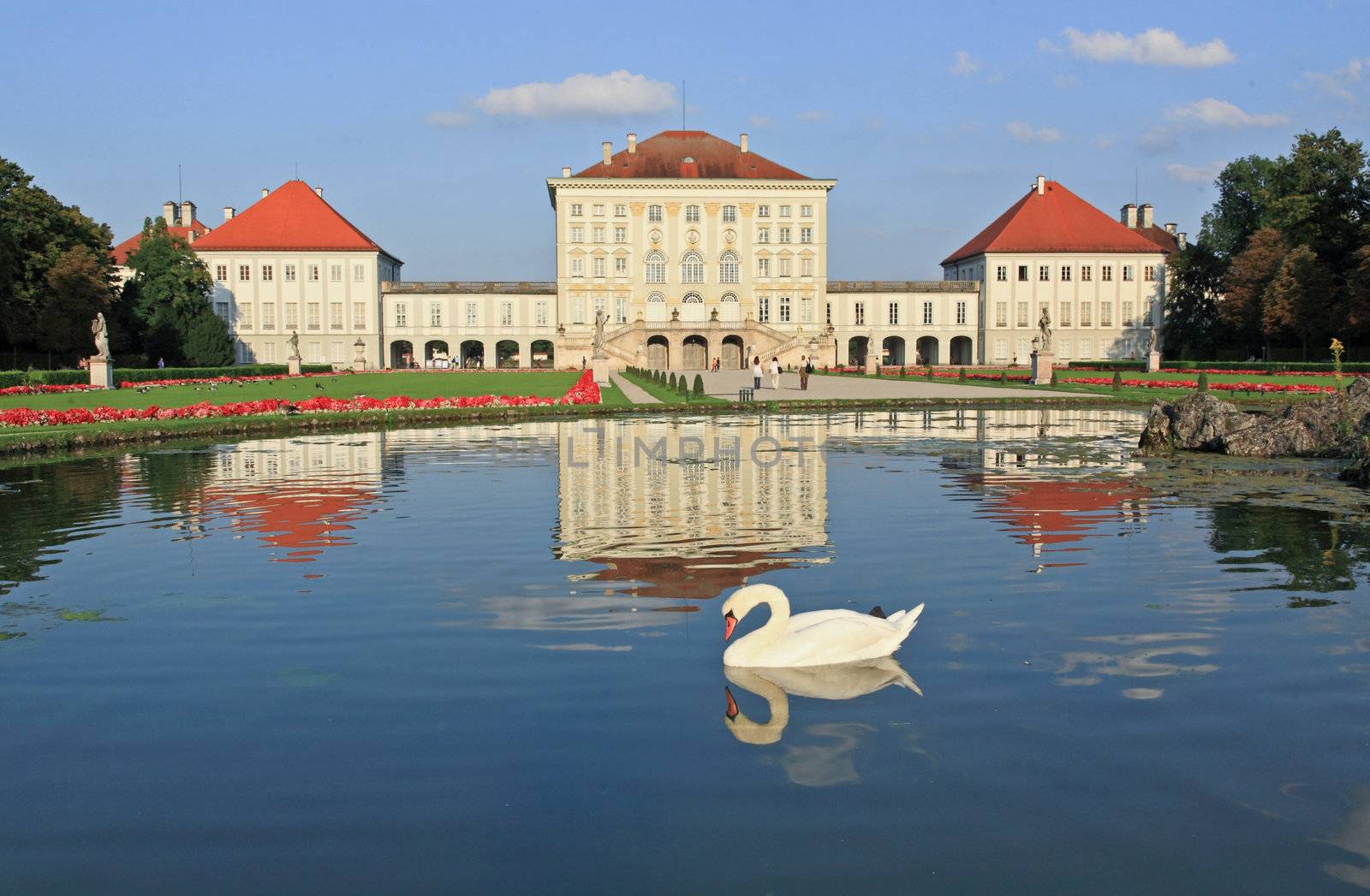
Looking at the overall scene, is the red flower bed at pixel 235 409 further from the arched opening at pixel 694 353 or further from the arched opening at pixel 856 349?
the arched opening at pixel 856 349

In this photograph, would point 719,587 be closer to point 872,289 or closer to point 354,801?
point 354,801

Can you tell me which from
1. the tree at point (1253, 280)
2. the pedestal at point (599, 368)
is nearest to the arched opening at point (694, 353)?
the pedestal at point (599, 368)

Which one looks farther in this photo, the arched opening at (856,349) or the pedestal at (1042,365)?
the arched opening at (856,349)

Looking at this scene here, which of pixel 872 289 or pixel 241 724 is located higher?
pixel 872 289

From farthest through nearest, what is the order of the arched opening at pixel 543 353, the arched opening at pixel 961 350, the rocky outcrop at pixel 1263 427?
1. the arched opening at pixel 543 353
2. the arched opening at pixel 961 350
3. the rocky outcrop at pixel 1263 427

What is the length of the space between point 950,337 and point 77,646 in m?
91.2

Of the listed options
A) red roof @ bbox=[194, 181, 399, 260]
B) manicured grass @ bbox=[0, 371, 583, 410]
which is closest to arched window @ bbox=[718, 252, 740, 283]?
red roof @ bbox=[194, 181, 399, 260]

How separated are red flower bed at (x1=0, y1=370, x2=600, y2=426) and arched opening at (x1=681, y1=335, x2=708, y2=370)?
5015 centimetres

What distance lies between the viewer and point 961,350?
321 ft

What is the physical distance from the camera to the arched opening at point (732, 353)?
87000 millimetres

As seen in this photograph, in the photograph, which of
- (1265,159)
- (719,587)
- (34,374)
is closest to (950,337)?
(1265,159)

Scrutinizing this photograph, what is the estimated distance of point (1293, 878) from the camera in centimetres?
484

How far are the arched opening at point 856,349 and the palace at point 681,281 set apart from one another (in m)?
1.23

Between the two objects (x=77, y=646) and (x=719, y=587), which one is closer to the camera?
(x=77, y=646)
